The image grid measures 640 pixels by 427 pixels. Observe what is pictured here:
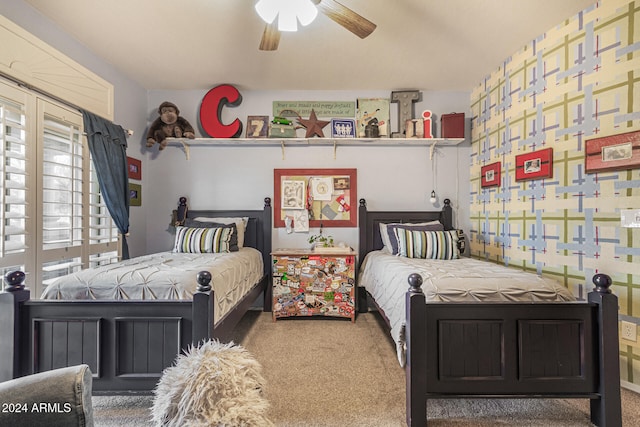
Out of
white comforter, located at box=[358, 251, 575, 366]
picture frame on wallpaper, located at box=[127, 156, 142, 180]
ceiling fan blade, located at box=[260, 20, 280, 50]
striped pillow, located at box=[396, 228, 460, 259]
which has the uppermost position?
A: ceiling fan blade, located at box=[260, 20, 280, 50]

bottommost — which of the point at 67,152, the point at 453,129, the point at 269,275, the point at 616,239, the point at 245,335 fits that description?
the point at 245,335

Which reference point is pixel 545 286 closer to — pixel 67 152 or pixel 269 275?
pixel 269 275

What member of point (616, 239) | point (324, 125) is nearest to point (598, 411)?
point (616, 239)

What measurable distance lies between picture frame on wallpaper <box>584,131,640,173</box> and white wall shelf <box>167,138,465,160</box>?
136 cm

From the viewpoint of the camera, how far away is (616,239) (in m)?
1.89

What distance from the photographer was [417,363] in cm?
149

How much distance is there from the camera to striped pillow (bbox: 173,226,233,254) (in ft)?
9.45

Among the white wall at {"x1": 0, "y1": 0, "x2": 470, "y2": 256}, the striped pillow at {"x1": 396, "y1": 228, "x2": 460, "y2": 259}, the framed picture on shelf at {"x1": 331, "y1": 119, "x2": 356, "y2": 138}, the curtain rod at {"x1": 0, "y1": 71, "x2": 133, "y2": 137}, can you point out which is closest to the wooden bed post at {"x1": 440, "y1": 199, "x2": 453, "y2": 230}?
the white wall at {"x1": 0, "y1": 0, "x2": 470, "y2": 256}

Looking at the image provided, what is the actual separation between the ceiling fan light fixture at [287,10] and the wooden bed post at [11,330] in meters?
1.84

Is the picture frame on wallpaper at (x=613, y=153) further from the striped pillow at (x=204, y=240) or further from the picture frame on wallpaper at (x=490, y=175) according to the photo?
the striped pillow at (x=204, y=240)

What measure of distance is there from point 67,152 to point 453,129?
11.6 feet

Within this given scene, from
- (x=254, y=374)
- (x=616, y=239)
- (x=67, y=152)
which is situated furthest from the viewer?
(x=67, y=152)

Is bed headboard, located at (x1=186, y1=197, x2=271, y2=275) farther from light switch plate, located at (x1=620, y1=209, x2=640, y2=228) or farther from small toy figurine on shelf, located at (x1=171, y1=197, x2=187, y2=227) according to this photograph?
light switch plate, located at (x1=620, y1=209, x2=640, y2=228)

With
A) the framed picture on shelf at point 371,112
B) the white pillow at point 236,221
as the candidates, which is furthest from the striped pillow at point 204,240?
the framed picture on shelf at point 371,112
